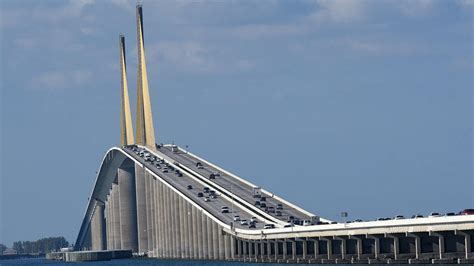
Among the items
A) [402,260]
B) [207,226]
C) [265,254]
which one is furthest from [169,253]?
[402,260]

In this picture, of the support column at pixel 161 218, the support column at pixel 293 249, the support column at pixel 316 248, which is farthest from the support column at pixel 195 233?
the support column at pixel 316 248

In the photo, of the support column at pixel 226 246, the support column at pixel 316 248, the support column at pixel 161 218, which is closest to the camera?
the support column at pixel 316 248

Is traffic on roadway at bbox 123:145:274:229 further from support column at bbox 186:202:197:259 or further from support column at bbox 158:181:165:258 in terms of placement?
support column at bbox 158:181:165:258

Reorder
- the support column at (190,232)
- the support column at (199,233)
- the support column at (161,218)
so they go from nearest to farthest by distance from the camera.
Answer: the support column at (199,233) → the support column at (190,232) → the support column at (161,218)

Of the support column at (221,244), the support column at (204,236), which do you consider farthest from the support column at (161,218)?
the support column at (221,244)

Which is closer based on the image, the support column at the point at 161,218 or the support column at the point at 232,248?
the support column at the point at 232,248

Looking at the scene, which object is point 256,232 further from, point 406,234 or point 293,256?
point 406,234

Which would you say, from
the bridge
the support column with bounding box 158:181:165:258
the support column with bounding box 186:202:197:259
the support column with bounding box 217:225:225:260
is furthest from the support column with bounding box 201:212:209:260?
the support column with bounding box 158:181:165:258

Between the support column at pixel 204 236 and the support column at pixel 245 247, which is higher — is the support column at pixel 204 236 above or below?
above

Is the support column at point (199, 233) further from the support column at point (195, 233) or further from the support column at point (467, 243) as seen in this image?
the support column at point (467, 243)

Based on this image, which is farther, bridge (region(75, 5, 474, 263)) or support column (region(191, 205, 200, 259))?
support column (region(191, 205, 200, 259))

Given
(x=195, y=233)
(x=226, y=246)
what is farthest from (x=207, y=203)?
(x=226, y=246)

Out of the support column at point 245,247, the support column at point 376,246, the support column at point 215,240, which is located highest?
the support column at point 215,240

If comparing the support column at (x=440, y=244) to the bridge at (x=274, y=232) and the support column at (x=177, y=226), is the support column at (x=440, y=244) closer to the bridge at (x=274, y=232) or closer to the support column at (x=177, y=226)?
the bridge at (x=274, y=232)
